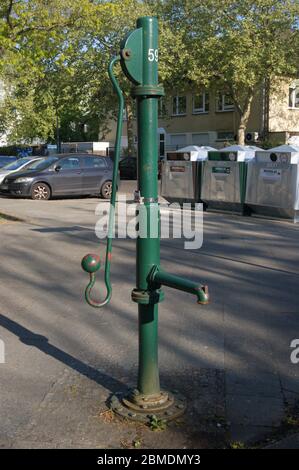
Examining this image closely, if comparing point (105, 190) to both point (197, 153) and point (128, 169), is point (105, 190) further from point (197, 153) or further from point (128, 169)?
point (128, 169)

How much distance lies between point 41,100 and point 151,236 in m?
36.0

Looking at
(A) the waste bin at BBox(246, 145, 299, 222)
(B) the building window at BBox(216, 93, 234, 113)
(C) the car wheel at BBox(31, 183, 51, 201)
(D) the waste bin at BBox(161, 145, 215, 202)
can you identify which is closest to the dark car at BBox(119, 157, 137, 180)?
(B) the building window at BBox(216, 93, 234, 113)

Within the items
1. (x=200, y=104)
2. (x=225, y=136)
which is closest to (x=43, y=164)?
(x=225, y=136)

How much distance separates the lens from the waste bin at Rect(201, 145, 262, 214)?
13.3 metres

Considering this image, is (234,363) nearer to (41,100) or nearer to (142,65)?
(142,65)

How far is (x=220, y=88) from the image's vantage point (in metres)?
35.7

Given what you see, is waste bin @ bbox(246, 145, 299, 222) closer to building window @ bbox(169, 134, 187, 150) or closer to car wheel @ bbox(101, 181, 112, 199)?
car wheel @ bbox(101, 181, 112, 199)

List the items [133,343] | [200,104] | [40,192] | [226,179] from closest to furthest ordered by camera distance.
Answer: [133,343] → [226,179] → [40,192] → [200,104]

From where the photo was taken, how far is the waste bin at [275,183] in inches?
467

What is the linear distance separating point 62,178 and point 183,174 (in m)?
5.55

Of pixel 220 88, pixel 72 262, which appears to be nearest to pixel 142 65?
pixel 72 262

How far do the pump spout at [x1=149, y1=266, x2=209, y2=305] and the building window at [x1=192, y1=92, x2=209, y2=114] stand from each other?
4195 centimetres

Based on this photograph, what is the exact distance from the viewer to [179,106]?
46.9 meters
